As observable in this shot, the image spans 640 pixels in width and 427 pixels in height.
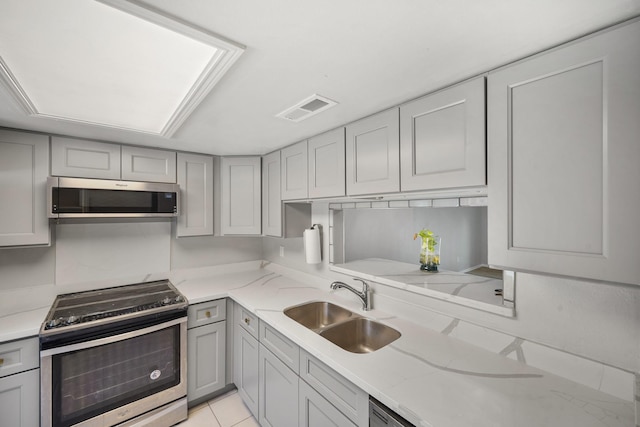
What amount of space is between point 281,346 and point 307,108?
4.64 ft

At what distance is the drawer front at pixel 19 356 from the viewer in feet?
5.04

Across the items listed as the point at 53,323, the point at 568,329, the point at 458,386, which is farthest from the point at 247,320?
the point at 568,329

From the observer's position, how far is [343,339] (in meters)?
1.75

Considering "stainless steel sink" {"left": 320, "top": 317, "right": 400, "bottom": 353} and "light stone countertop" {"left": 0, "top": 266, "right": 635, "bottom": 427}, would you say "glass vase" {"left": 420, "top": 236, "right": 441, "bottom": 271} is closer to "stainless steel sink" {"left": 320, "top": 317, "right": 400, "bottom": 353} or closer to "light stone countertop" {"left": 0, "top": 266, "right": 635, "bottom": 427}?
"light stone countertop" {"left": 0, "top": 266, "right": 635, "bottom": 427}

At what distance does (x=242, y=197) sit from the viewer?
2.65 meters

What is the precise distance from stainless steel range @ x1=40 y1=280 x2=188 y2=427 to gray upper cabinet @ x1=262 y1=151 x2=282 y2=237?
0.91 m

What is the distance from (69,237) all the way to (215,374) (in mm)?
1613

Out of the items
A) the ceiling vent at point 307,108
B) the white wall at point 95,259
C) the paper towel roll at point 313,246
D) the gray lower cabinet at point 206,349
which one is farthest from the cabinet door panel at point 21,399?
the ceiling vent at point 307,108

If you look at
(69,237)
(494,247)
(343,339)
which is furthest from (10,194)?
(494,247)

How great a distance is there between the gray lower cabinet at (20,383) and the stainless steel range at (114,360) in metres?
0.06

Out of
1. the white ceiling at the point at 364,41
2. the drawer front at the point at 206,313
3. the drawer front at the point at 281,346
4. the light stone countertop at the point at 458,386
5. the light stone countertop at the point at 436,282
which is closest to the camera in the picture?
the white ceiling at the point at 364,41

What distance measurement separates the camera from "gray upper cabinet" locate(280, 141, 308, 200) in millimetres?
2080

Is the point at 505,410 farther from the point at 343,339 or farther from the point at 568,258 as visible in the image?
the point at 343,339

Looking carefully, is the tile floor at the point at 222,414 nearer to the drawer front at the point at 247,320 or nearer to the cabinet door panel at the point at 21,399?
the drawer front at the point at 247,320
